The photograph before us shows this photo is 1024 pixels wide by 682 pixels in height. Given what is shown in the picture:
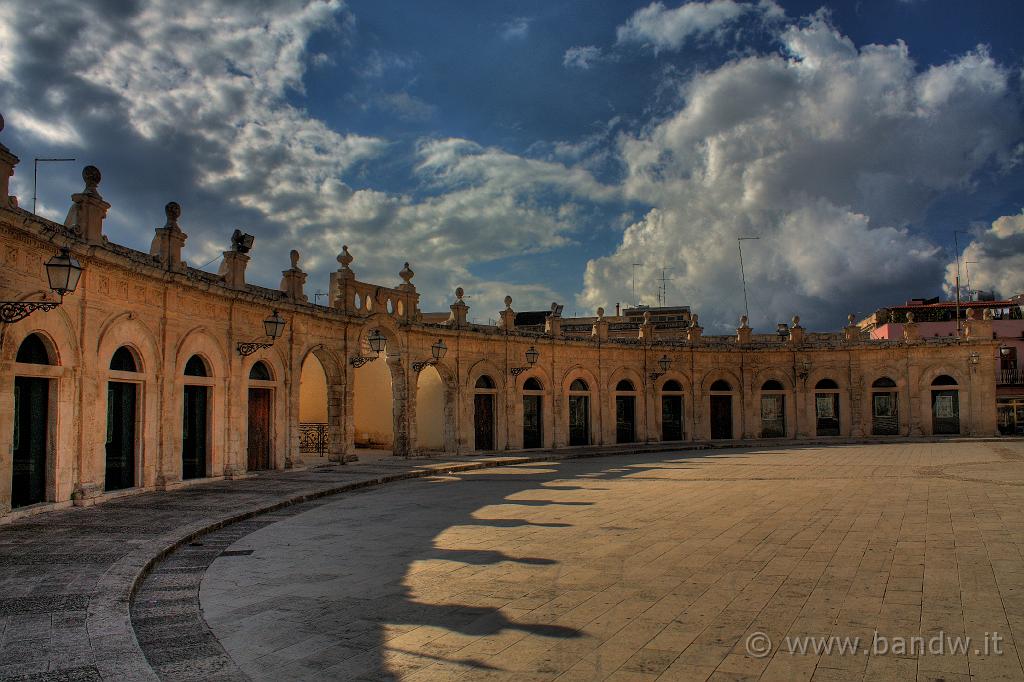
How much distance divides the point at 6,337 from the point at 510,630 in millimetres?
8951

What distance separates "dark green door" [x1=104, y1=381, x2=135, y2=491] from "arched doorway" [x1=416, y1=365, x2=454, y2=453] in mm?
13483

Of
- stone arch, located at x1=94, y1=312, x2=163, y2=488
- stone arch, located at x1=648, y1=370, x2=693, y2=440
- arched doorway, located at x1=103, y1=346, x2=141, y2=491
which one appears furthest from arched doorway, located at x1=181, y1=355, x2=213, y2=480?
stone arch, located at x1=648, y1=370, x2=693, y2=440

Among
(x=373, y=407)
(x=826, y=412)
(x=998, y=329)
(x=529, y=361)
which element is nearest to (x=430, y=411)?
(x=373, y=407)

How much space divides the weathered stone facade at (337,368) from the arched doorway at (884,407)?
0.29 meters

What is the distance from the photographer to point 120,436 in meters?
13.5

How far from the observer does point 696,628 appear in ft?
18.8

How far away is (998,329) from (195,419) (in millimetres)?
51262

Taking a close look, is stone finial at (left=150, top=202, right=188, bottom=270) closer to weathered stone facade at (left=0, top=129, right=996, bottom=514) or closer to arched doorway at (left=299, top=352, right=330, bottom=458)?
weathered stone facade at (left=0, top=129, right=996, bottom=514)

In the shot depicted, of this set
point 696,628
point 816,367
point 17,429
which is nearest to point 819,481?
point 696,628

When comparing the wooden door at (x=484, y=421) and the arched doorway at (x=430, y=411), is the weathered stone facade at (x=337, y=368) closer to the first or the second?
the wooden door at (x=484, y=421)

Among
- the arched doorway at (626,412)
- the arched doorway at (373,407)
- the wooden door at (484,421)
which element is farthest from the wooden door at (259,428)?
the arched doorway at (626,412)

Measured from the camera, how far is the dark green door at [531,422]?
28.9 metres

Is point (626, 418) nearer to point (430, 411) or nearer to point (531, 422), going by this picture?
point (531, 422)

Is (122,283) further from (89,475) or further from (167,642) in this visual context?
(167,642)
